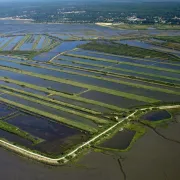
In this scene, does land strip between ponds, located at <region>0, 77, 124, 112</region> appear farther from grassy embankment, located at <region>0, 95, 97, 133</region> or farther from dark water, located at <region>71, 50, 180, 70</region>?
dark water, located at <region>71, 50, 180, 70</region>

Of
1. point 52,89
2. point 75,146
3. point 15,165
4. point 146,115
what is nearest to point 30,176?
A: point 15,165

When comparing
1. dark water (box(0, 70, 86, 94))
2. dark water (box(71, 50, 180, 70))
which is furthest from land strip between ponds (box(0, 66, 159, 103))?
dark water (box(71, 50, 180, 70))

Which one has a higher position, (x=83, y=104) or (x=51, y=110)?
(x=83, y=104)

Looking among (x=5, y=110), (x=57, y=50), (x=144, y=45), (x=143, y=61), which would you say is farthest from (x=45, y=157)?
(x=144, y=45)

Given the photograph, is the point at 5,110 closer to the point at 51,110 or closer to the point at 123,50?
the point at 51,110

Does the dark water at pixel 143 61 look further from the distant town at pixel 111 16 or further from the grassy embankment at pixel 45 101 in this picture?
the distant town at pixel 111 16
